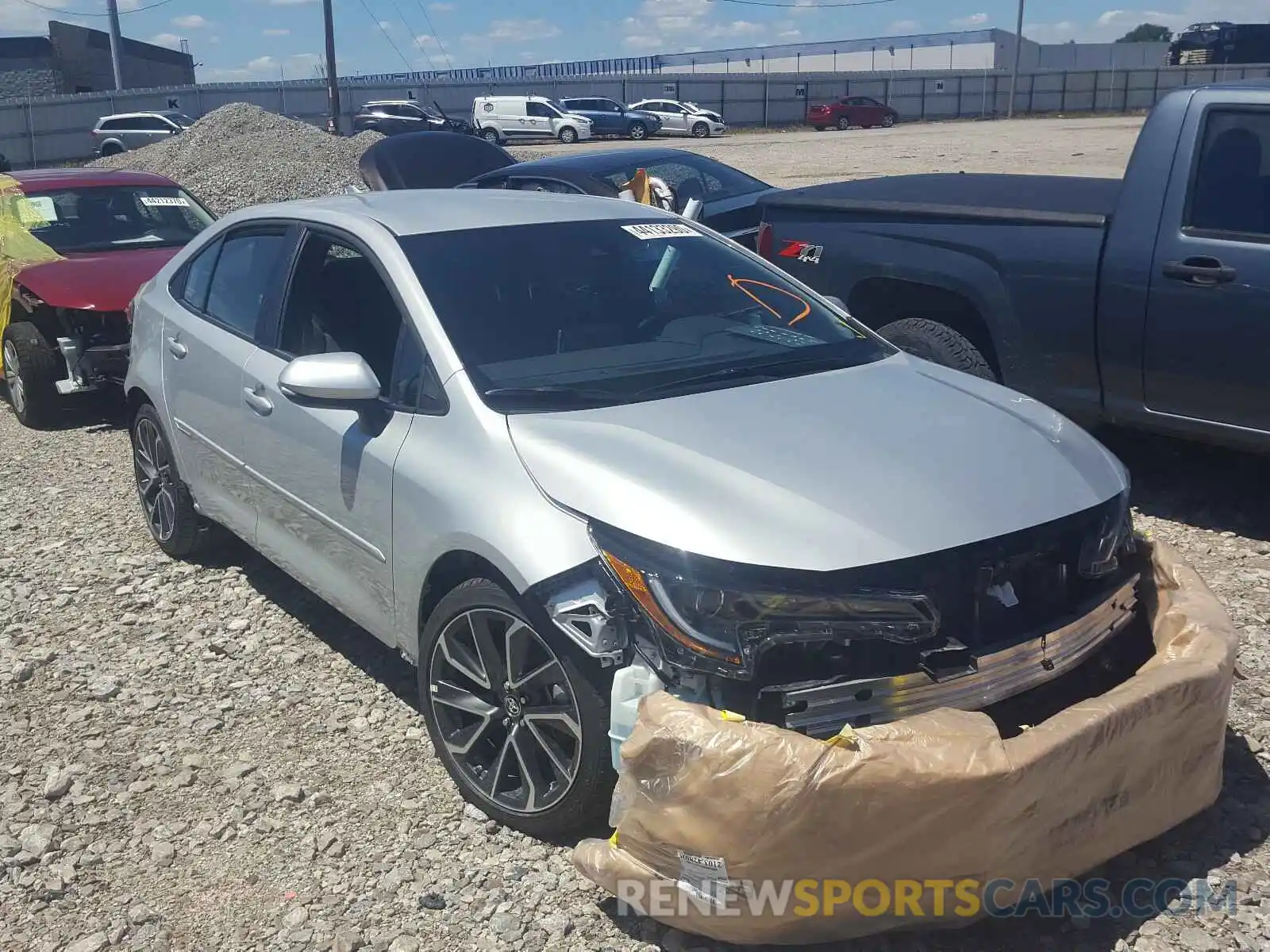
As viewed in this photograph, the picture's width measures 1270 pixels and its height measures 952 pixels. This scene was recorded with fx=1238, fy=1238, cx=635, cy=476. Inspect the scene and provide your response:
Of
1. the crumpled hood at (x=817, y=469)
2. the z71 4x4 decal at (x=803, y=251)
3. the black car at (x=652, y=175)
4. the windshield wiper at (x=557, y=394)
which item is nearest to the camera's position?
the crumpled hood at (x=817, y=469)

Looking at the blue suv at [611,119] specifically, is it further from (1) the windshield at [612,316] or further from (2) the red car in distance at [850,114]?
(1) the windshield at [612,316]

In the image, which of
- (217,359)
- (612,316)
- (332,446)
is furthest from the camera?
(217,359)

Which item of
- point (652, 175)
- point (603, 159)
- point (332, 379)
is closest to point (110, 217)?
point (603, 159)

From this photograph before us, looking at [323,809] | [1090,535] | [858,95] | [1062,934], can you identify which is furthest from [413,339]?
[858,95]

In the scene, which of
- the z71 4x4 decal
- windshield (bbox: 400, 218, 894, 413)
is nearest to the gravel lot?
windshield (bbox: 400, 218, 894, 413)

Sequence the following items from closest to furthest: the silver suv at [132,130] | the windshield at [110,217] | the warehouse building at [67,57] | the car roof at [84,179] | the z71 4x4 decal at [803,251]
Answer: the z71 4x4 decal at [803,251] < the windshield at [110,217] < the car roof at [84,179] < the silver suv at [132,130] < the warehouse building at [67,57]

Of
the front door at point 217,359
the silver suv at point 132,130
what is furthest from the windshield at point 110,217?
the silver suv at point 132,130

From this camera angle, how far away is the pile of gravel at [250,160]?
1972cm

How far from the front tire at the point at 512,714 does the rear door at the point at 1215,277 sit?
3.40 m

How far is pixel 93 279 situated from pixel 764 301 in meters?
5.58

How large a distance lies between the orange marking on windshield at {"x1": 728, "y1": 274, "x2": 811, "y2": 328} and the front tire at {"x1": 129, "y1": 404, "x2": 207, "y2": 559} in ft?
8.34

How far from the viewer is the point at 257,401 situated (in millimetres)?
4324

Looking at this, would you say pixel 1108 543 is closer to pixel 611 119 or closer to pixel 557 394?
pixel 557 394

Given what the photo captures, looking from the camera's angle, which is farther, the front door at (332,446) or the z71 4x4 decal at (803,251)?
the z71 4x4 decal at (803,251)
